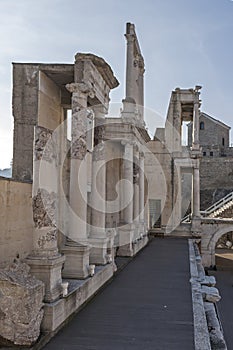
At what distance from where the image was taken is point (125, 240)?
16594 mm

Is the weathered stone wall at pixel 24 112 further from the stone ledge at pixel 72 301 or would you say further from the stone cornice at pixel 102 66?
the stone ledge at pixel 72 301

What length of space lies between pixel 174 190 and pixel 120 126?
510 inches

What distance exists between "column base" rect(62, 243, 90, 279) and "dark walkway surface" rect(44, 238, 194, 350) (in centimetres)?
66

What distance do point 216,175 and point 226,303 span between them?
33.7 meters

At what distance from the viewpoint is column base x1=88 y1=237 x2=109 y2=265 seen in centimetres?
1135

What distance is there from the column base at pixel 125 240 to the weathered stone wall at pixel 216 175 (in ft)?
104

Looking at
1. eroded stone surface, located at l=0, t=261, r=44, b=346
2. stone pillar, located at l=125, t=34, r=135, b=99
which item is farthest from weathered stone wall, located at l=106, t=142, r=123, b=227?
eroded stone surface, located at l=0, t=261, r=44, b=346

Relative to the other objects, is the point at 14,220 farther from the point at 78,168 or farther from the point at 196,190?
the point at 196,190

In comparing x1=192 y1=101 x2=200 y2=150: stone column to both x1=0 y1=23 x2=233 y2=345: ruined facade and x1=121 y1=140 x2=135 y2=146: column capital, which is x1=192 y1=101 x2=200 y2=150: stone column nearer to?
x1=0 y1=23 x2=233 y2=345: ruined facade

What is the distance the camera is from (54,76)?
1105 centimetres

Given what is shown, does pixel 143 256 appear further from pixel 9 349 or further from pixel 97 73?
pixel 9 349

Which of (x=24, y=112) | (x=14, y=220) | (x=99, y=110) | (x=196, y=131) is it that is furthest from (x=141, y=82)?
(x=14, y=220)

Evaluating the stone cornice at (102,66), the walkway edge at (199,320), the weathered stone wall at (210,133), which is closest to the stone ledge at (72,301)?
the walkway edge at (199,320)

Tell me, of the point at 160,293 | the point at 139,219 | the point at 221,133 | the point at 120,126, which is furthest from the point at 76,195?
the point at 221,133
